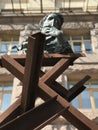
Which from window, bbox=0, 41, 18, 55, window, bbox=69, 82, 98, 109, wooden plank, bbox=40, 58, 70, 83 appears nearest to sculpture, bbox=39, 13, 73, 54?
wooden plank, bbox=40, 58, 70, 83

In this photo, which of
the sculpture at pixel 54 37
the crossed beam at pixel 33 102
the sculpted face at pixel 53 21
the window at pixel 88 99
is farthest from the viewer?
the window at pixel 88 99

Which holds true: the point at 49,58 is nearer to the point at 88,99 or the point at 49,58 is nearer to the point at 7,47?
the point at 88,99

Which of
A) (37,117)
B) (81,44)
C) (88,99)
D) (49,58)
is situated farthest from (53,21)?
(81,44)

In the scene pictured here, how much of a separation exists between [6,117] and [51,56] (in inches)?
47.2

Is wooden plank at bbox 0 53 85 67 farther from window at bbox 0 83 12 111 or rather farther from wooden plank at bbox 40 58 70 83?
window at bbox 0 83 12 111

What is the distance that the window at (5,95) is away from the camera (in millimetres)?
9145

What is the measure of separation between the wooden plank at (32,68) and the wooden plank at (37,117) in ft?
0.82

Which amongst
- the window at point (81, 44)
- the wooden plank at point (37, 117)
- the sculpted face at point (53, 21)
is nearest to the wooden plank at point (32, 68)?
the wooden plank at point (37, 117)

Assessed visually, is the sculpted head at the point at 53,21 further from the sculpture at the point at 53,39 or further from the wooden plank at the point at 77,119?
the wooden plank at the point at 77,119

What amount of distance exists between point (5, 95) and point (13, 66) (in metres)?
5.62

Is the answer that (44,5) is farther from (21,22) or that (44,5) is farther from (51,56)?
(51,56)

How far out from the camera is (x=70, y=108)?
12.3 ft

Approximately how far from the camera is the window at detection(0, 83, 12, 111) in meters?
9.15

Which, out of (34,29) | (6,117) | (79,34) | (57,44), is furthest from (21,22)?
(6,117)
